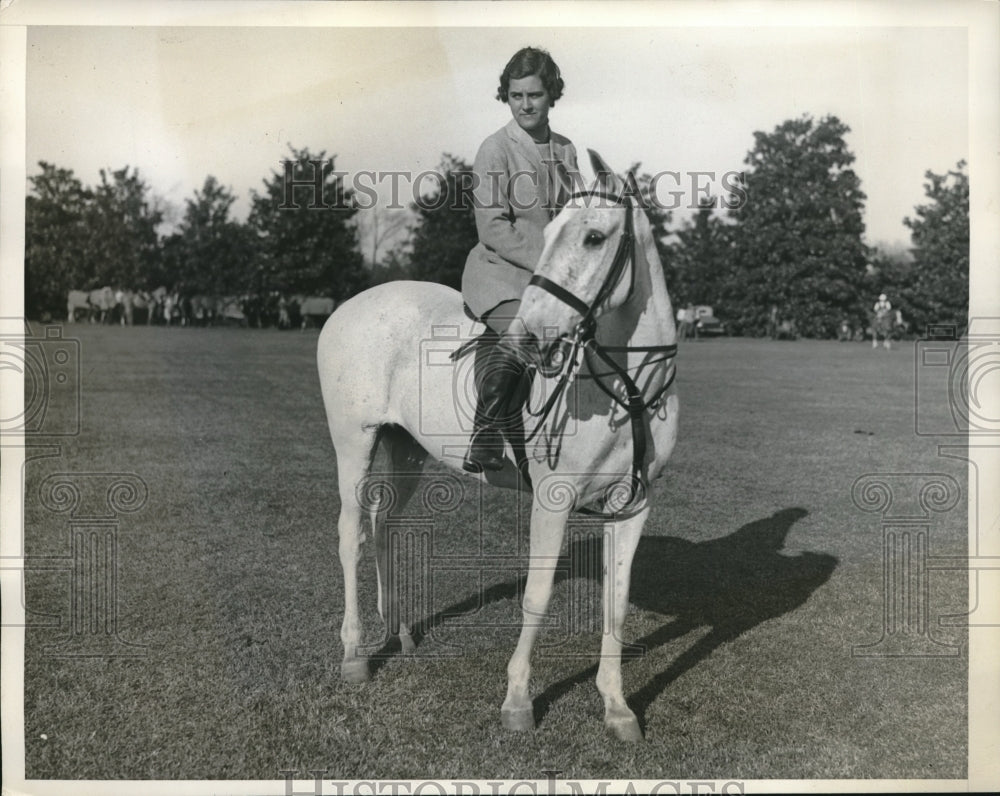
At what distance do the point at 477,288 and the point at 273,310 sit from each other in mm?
26663

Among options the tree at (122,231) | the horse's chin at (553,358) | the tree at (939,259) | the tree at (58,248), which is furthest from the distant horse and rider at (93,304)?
the tree at (939,259)

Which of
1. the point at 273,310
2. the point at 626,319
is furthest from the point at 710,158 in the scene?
the point at 273,310

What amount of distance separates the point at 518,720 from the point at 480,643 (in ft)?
3.82

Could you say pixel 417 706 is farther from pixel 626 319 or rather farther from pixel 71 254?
pixel 71 254

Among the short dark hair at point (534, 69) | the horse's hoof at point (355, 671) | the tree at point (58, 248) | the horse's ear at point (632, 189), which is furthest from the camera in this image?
the tree at point (58, 248)

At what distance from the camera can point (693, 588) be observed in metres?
6.83

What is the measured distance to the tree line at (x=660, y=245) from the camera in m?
15.1

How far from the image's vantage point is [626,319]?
4.28m

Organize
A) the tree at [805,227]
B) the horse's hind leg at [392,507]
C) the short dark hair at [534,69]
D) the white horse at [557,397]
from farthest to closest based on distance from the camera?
the tree at [805,227] → the horse's hind leg at [392,507] → the short dark hair at [534,69] → the white horse at [557,397]

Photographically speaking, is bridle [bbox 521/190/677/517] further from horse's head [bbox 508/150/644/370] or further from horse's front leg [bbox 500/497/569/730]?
horse's front leg [bbox 500/497/569/730]

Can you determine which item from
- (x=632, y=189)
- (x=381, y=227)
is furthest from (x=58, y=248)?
(x=632, y=189)

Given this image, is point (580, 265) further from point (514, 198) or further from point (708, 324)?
point (708, 324)

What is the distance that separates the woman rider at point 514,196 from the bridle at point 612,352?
0.27m

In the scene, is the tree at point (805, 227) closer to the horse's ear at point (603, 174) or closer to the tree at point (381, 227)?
the tree at point (381, 227)
